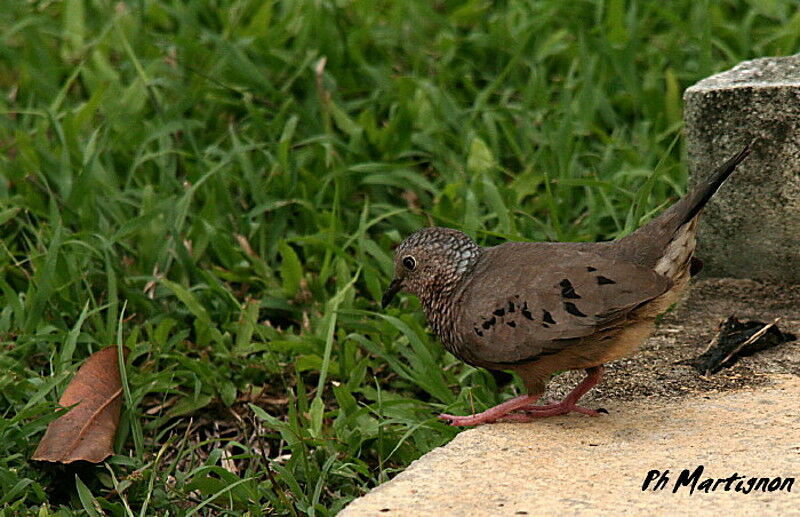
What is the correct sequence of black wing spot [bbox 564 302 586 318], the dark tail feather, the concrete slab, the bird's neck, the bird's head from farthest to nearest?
the bird's head
the bird's neck
the dark tail feather
black wing spot [bbox 564 302 586 318]
the concrete slab

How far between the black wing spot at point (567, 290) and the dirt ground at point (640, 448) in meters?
0.41

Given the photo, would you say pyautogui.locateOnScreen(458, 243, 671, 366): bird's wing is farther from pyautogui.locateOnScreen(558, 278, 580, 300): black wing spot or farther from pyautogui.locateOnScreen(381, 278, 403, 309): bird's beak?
pyautogui.locateOnScreen(381, 278, 403, 309): bird's beak

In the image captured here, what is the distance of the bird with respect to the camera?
3.67 meters

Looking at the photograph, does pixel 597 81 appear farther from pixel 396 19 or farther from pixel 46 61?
pixel 46 61

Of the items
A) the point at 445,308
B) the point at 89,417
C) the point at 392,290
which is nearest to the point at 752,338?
the point at 445,308

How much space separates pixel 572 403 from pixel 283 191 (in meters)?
2.18

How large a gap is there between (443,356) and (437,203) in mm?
932

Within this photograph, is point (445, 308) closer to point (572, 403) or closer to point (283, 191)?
point (572, 403)

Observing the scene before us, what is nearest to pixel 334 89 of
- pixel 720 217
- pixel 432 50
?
pixel 432 50

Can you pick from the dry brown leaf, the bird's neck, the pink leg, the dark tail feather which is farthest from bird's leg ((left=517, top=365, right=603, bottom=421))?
the dry brown leaf

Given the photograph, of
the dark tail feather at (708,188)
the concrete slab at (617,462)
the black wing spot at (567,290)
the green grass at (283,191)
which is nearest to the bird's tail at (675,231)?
the dark tail feather at (708,188)

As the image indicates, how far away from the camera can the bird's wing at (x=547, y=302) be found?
3.65m

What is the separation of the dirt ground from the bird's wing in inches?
10.8

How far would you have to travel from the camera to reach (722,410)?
3697mm
